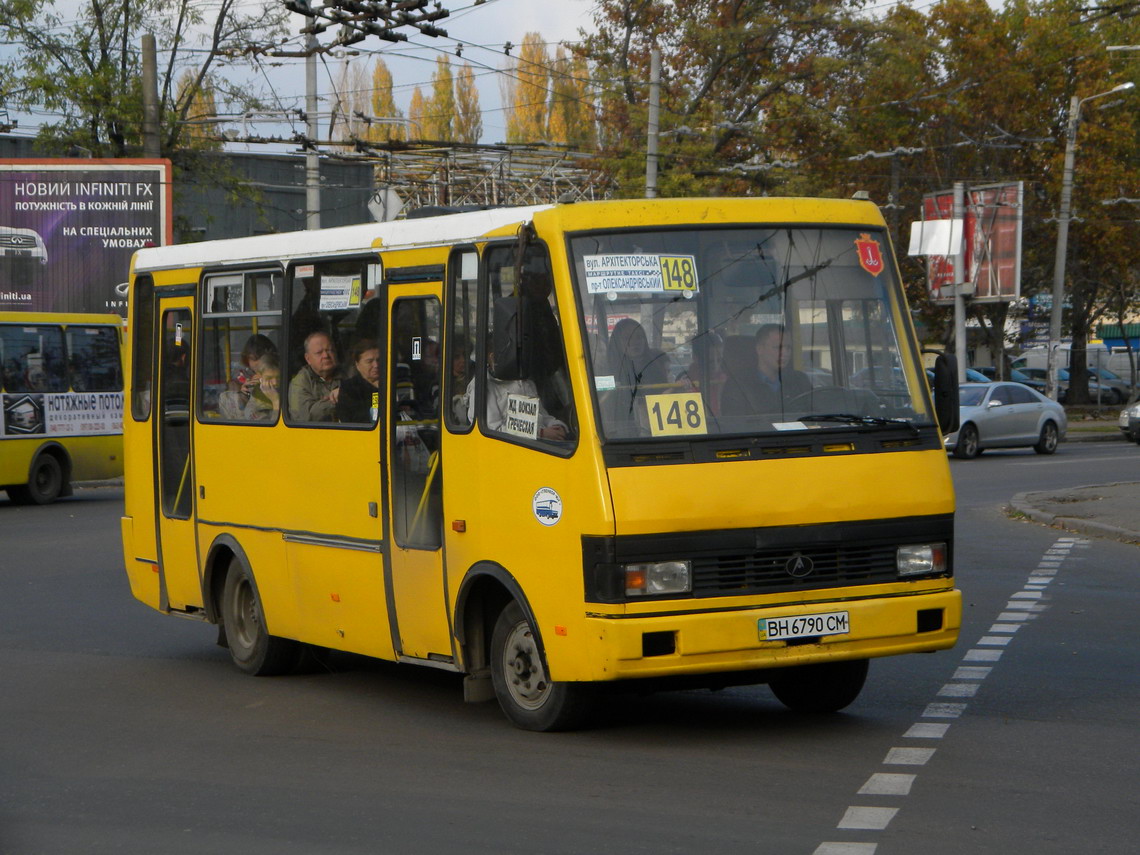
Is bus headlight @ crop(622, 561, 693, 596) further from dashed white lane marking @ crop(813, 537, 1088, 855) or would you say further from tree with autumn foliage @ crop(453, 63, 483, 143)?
tree with autumn foliage @ crop(453, 63, 483, 143)

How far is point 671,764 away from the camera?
7.43m

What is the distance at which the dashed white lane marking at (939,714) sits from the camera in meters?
6.22

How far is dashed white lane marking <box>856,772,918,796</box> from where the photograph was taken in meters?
6.77

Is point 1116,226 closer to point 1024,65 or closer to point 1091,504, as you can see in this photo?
point 1024,65

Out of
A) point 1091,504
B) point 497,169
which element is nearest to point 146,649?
point 1091,504

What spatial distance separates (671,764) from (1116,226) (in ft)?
156

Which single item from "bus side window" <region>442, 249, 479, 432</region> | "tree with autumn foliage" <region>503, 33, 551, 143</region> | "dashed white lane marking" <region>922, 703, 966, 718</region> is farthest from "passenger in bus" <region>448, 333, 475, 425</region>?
"tree with autumn foliage" <region>503, 33, 551, 143</region>

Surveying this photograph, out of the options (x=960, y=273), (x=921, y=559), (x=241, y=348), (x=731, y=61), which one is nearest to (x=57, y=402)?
(x=241, y=348)

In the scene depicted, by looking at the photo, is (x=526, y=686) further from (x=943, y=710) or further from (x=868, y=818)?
(x=868, y=818)

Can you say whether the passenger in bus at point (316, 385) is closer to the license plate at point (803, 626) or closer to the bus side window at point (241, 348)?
the bus side window at point (241, 348)

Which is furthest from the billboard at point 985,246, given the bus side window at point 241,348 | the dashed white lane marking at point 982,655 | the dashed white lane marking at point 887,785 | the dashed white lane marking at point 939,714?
the dashed white lane marking at point 887,785

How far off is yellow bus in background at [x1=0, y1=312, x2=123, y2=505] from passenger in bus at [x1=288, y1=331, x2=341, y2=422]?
53.6 ft

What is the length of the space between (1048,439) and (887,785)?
96.6 ft

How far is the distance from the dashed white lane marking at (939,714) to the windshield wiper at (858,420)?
1.44m
